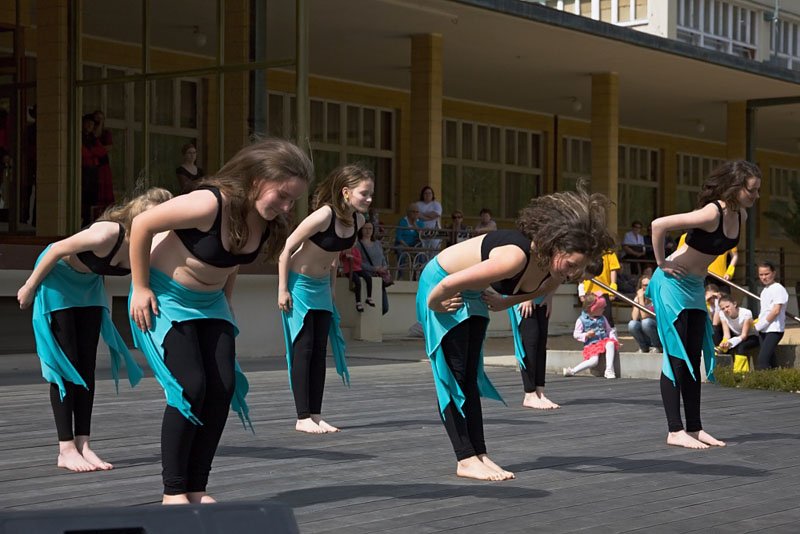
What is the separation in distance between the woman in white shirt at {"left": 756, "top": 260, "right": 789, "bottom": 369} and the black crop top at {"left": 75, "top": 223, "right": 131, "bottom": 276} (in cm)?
878

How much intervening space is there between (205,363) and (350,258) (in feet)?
40.3

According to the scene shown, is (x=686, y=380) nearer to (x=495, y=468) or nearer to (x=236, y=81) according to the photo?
(x=495, y=468)

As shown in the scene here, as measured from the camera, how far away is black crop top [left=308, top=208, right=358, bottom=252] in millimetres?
8227

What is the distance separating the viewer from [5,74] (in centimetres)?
1892

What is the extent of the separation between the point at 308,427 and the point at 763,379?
5.37 meters

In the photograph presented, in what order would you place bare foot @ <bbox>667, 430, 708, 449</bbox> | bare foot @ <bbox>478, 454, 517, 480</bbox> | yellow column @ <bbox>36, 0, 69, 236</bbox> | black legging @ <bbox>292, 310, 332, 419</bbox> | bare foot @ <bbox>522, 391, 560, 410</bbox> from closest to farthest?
bare foot @ <bbox>478, 454, 517, 480</bbox> < bare foot @ <bbox>667, 430, 708, 449</bbox> < black legging @ <bbox>292, 310, 332, 419</bbox> < bare foot @ <bbox>522, 391, 560, 410</bbox> < yellow column @ <bbox>36, 0, 69, 236</bbox>

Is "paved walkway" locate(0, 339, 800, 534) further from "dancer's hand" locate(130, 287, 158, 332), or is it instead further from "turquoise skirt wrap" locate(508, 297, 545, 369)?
"dancer's hand" locate(130, 287, 158, 332)

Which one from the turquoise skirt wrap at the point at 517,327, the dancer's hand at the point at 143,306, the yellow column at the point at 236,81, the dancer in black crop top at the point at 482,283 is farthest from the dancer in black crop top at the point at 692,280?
the yellow column at the point at 236,81

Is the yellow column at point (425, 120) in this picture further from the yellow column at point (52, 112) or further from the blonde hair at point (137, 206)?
the blonde hair at point (137, 206)

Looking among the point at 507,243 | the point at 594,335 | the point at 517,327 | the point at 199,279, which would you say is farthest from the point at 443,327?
the point at 594,335

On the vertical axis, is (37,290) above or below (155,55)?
below

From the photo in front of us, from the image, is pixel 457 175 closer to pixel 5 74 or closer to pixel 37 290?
pixel 5 74

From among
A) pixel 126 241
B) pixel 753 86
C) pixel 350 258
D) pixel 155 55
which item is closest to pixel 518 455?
pixel 126 241

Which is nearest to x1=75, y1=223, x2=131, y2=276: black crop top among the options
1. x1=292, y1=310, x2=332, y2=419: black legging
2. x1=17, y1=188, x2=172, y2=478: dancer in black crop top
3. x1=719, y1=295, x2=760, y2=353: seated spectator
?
x1=17, y1=188, x2=172, y2=478: dancer in black crop top
